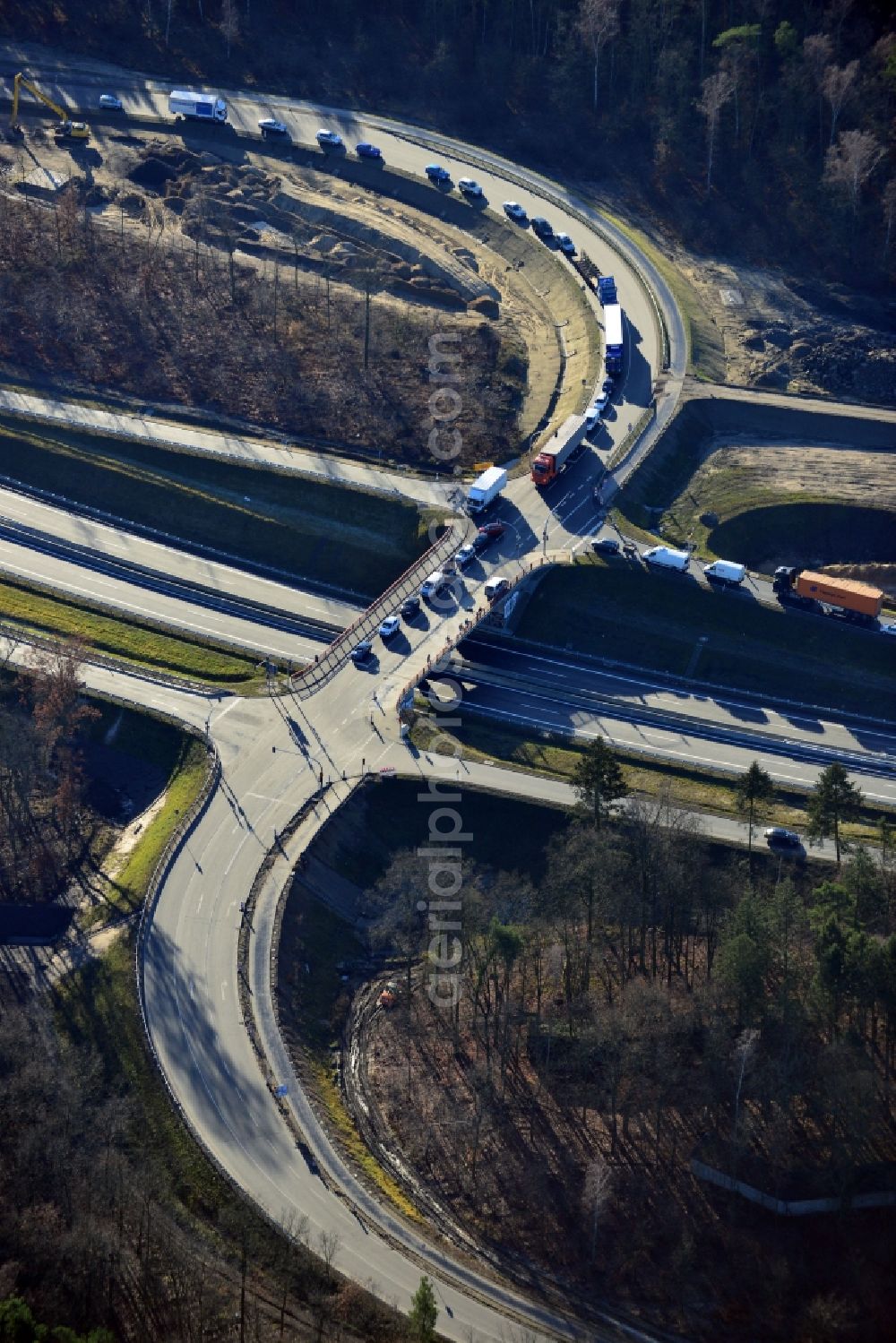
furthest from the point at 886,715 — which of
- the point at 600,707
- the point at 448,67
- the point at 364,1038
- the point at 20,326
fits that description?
the point at 448,67

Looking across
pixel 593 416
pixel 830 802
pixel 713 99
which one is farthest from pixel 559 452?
pixel 713 99

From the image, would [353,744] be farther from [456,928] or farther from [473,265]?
[473,265]

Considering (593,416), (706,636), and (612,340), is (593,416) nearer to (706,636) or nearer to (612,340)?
(612,340)

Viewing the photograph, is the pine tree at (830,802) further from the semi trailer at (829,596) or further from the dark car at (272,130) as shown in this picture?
the dark car at (272,130)

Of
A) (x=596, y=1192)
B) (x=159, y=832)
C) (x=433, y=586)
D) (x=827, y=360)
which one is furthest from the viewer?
(x=827, y=360)

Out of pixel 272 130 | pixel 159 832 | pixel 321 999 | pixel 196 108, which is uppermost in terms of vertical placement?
pixel 272 130

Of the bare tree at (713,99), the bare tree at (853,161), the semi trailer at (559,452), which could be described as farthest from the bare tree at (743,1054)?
the bare tree at (713,99)

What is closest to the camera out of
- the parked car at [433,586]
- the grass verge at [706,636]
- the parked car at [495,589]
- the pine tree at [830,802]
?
the pine tree at [830,802]
